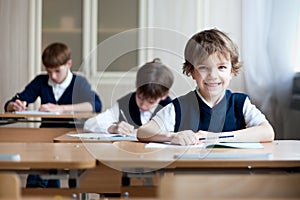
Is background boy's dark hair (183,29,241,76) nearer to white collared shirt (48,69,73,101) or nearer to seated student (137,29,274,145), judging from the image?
seated student (137,29,274,145)

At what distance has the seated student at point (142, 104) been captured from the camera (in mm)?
3209

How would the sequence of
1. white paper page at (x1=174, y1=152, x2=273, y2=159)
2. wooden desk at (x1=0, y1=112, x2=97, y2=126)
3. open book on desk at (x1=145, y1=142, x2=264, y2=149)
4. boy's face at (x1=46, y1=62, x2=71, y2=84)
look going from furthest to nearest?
1. boy's face at (x1=46, y1=62, x2=71, y2=84)
2. wooden desk at (x1=0, y1=112, x2=97, y2=126)
3. open book on desk at (x1=145, y1=142, x2=264, y2=149)
4. white paper page at (x1=174, y1=152, x2=273, y2=159)

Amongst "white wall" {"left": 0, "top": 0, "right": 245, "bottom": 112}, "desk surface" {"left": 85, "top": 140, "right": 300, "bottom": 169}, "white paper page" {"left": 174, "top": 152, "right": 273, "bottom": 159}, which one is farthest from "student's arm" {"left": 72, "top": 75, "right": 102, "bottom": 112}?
"white paper page" {"left": 174, "top": 152, "right": 273, "bottom": 159}

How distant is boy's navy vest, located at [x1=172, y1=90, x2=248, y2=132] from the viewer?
2426 mm

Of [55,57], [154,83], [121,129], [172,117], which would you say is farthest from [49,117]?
[172,117]

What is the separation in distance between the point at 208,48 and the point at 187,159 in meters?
0.69

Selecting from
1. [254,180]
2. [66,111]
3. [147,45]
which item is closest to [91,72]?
[147,45]

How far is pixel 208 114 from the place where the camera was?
2445 millimetres

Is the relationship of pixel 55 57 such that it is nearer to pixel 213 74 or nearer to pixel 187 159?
pixel 213 74

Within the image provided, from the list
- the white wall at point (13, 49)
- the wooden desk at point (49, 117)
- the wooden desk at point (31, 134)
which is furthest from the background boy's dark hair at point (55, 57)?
the white wall at point (13, 49)

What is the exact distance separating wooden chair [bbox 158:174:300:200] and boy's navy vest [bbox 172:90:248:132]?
0.87m

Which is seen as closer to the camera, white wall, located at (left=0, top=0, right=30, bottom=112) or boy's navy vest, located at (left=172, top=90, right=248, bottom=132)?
boy's navy vest, located at (left=172, top=90, right=248, bottom=132)

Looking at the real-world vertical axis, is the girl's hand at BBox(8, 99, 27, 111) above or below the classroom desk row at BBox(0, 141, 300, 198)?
above

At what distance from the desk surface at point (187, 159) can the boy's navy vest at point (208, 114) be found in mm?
337
